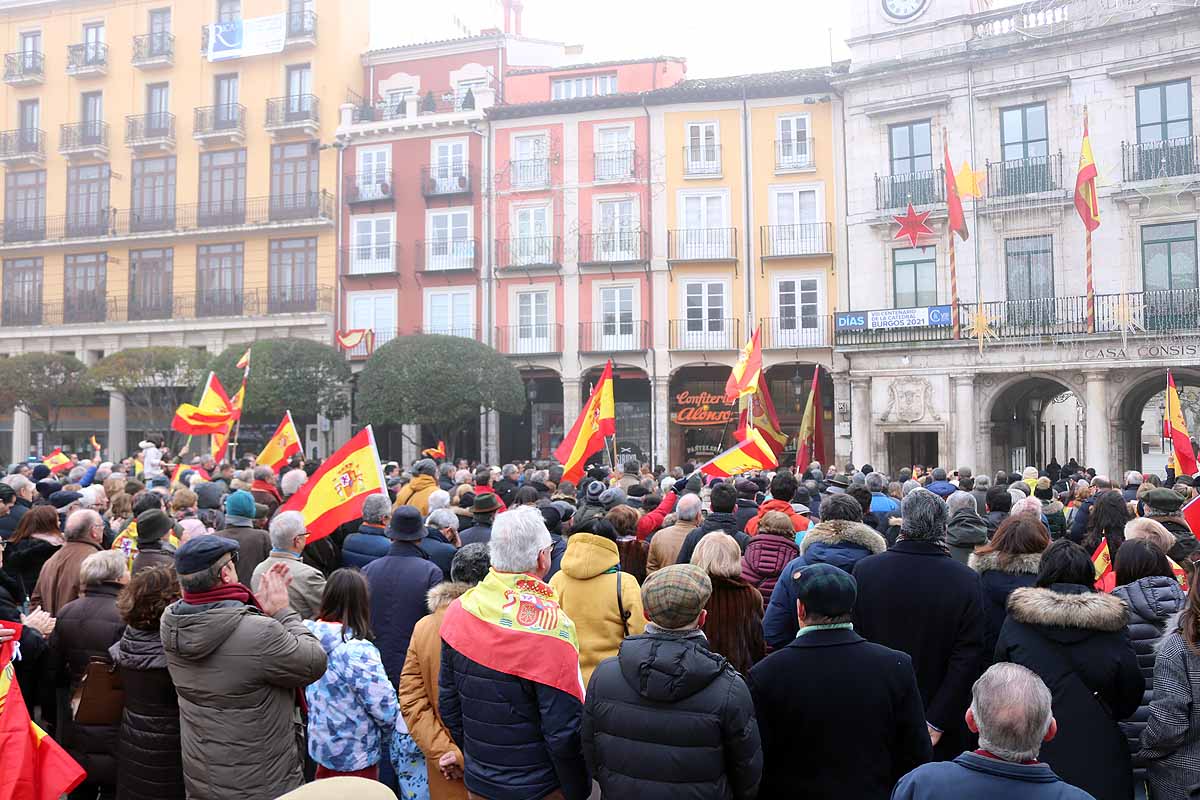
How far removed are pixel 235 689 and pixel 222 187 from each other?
3390 centimetres

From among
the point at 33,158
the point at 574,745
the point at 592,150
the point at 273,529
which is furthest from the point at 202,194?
the point at 574,745

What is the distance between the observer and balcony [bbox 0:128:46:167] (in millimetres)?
36062

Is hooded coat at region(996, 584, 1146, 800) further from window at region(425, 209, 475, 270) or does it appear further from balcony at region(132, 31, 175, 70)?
balcony at region(132, 31, 175, 70)

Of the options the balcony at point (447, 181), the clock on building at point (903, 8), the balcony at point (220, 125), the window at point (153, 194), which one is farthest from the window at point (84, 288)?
the clock on building at point (903, 8)

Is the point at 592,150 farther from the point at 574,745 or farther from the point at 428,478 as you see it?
the point at 574,745

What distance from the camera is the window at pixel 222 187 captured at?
34062mm

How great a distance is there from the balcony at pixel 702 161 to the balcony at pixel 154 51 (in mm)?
19915

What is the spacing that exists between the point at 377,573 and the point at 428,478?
4.46 metres

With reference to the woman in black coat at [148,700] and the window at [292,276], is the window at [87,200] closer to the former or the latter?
the window at [292,276]

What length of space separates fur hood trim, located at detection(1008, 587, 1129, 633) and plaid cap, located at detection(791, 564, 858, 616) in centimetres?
107

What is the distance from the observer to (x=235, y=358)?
30.1 m

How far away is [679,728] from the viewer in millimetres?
3348

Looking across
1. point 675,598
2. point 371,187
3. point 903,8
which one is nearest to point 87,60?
point 371,187

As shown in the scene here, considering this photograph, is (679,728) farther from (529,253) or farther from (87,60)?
(87,60)
